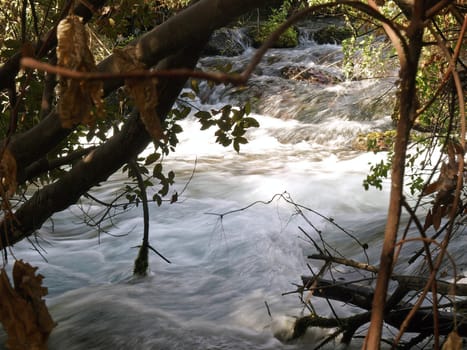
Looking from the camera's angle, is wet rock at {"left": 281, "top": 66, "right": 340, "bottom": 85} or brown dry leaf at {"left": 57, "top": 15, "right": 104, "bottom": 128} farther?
wet rock at {"left": 281, "top": 66, "right": 340, "bottom": 85}

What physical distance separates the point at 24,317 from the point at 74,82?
377 millimetres

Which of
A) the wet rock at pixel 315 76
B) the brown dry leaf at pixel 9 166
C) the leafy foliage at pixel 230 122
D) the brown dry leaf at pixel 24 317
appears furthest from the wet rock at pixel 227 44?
the brown dry leaf at pixel 24 317

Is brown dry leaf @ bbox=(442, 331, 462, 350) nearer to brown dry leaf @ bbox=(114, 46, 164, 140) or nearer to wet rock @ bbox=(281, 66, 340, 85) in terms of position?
brown dry leaf @ bbox=(114, 46, 164, 140)

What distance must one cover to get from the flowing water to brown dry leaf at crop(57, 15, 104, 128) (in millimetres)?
1842

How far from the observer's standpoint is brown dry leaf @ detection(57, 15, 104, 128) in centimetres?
78

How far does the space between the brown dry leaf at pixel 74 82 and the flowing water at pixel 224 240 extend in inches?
72.5

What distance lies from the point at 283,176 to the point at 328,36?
8.53 metres

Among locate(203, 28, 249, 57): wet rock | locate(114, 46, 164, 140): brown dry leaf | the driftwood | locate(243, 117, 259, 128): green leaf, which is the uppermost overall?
locate(203, 28, 249, 57): wet rock

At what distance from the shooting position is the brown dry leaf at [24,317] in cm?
93

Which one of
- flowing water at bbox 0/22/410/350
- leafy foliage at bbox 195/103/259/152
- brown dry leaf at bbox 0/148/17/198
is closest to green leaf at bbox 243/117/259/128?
leafy foliage at bbox 195/103/259/152

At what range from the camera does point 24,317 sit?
3.07 feet

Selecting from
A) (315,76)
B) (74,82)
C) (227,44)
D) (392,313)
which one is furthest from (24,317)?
(227,44)

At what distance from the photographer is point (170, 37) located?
4.88 ft

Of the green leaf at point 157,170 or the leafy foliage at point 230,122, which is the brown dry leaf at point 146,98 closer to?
the leafy foliage at point 230,122
